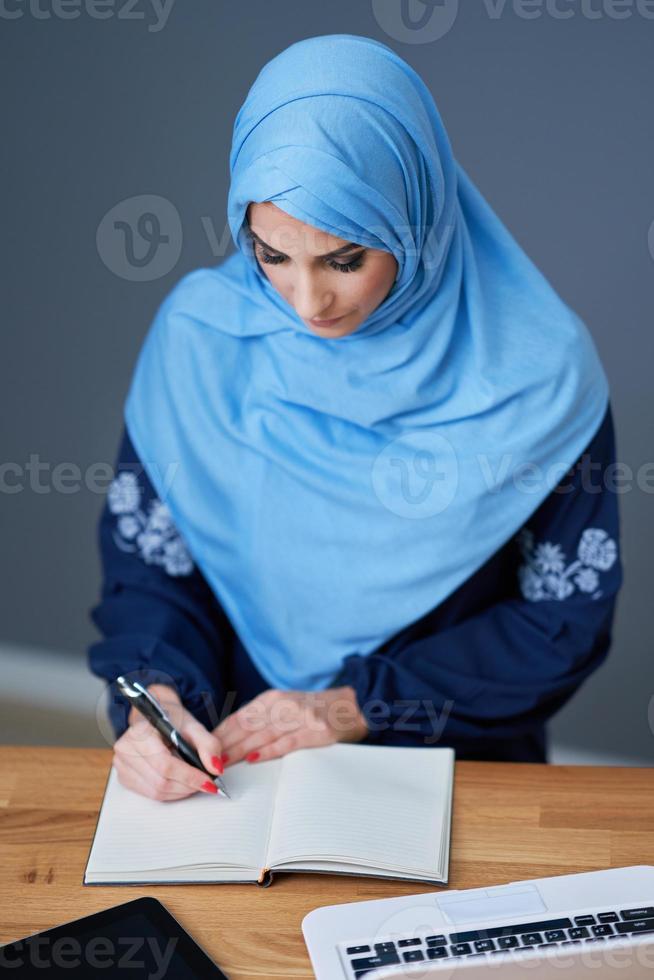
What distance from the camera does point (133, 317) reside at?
81.0 inches

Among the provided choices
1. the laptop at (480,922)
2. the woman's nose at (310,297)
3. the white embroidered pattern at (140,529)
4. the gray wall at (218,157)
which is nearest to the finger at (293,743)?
the laptop at (480,922)

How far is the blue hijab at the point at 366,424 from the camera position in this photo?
1.45m

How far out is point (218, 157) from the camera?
5.93ft

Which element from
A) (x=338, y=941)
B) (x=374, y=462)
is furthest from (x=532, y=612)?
(x=338, y=941)

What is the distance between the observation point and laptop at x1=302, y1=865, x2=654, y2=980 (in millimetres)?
963

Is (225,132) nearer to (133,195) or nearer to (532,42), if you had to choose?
(133,195)

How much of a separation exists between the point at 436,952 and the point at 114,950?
0.29 metres

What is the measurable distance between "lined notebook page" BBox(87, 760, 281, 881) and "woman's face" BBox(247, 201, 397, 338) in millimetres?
559

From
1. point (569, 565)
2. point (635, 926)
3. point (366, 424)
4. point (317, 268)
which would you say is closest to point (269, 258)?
point (317, 268)

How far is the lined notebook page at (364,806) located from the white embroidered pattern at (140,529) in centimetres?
45

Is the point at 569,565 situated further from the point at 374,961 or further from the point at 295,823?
the point at 374,961

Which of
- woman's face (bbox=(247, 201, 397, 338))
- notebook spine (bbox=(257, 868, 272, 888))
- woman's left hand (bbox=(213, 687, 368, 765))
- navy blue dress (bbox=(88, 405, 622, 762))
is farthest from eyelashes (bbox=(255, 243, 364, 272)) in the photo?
notebook spine (bbox=(257, 868, 272, 888))

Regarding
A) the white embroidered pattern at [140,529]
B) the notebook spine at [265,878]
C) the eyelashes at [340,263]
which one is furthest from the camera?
the white embroidered pattern at [140,529]

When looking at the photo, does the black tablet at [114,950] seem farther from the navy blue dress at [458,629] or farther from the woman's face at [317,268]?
the woman's face at [317,268]
